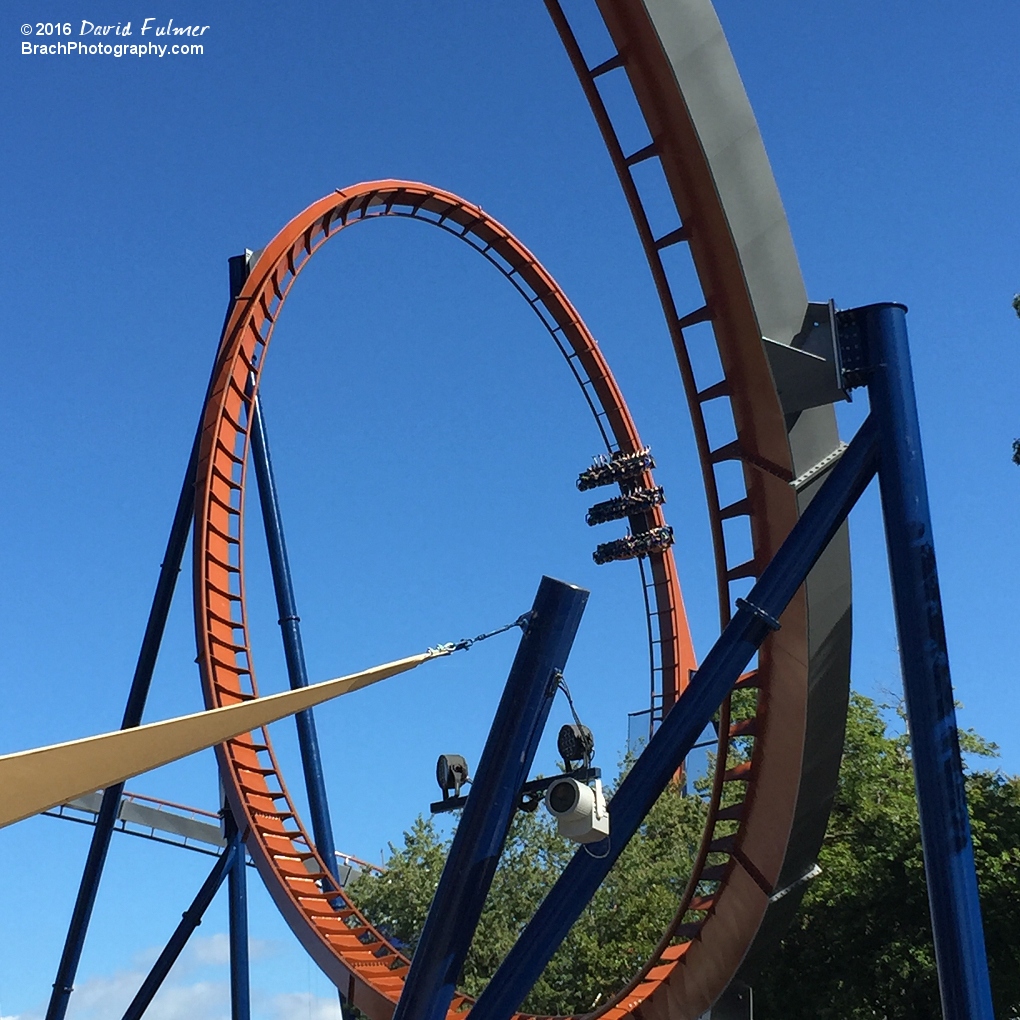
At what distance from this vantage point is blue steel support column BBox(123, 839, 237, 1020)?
1047cm

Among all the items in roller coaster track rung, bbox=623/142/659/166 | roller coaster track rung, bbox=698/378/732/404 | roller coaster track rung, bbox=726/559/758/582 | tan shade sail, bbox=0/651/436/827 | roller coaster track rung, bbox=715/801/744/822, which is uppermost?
roller coaster track rung, bbox=623/142/659/166

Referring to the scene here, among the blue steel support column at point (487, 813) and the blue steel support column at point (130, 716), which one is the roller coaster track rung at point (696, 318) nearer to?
the blue steel support column at point (487, 813)

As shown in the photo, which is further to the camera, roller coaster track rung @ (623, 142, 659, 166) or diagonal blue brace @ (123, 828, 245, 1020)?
diagonal blue brace @ (123, 828, 245, 1020)

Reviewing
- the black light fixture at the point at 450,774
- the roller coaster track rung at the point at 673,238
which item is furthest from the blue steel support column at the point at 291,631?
the roller coaster track rung at the point at 673,238

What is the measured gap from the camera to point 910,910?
10.4m

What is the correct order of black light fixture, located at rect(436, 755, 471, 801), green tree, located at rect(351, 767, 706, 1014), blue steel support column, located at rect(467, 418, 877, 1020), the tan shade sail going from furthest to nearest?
1. green tree, located at rect(351, 767, 706, 1014)
2. black light fixture, located at rect(436, 755, 471, 801)
3. blue steel support column, located at rect(467, 418, 877, 1020)
4. the tan shade sail

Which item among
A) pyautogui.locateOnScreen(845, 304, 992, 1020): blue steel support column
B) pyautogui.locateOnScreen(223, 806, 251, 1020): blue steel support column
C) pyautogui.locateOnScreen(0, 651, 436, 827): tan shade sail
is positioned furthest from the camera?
pyautogui.locateOnScreen(223, 806, 251, 1020): blue steel support column

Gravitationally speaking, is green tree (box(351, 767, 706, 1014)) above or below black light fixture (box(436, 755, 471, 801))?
above

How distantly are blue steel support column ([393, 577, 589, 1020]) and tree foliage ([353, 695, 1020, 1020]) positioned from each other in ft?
10.9

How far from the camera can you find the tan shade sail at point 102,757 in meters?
3.15

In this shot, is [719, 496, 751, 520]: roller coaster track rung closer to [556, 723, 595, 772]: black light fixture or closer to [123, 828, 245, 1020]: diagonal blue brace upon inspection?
[556, 723, 595, 772]: black light fixture

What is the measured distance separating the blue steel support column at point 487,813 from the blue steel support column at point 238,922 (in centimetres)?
495

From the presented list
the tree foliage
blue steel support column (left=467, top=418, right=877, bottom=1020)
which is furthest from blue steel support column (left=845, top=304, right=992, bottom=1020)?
the tree foliage

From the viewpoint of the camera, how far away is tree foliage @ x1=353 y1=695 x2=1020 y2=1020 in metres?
10.0
